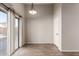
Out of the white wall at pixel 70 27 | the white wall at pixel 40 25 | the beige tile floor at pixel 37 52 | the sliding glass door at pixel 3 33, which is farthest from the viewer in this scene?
the white wall at pixel 40 25

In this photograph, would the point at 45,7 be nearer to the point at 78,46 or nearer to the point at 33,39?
the point at 33,39

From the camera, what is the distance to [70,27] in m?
5.35

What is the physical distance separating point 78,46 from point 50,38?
10.7 ft

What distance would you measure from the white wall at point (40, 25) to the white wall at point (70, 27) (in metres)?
3.05

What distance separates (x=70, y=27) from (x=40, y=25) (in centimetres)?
342

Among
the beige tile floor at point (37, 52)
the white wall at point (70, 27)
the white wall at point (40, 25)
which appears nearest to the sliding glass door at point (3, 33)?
the beige tile floor at point (37, 52)

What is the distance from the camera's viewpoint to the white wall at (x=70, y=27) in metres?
5.32

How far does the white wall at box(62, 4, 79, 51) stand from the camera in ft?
17.4

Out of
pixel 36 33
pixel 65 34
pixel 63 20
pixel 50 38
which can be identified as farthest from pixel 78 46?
pixel 36 33

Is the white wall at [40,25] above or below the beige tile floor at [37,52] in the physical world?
above

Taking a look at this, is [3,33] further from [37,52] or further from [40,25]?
[40,25]

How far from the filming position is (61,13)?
536 centimetres

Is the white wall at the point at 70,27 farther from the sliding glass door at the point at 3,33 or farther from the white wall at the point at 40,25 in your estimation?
the white wall at the point at 40,25

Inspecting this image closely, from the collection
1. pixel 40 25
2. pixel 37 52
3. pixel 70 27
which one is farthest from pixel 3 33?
pixel 40 25
